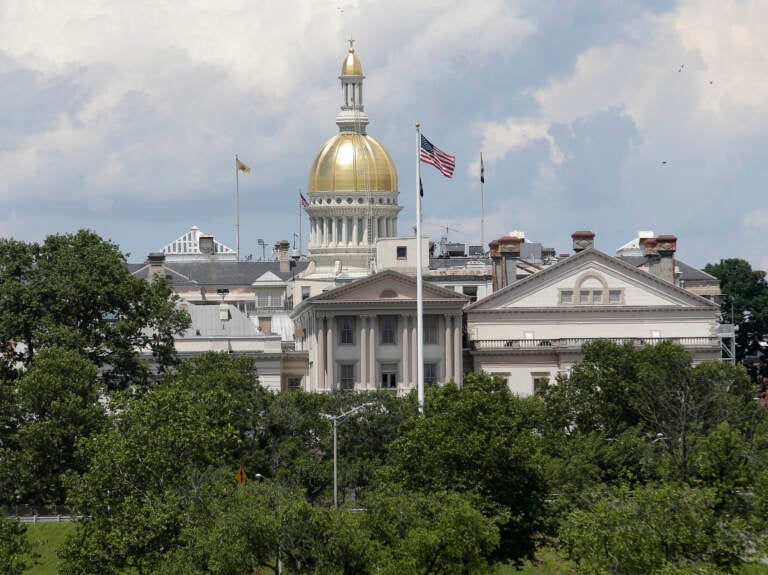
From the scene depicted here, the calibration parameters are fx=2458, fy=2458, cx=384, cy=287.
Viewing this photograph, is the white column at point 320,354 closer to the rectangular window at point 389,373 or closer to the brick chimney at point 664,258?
the rectangular window at point 389,373

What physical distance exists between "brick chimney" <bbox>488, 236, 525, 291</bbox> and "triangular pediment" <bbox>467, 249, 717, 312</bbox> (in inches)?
213

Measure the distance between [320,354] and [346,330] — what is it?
259 centimetres

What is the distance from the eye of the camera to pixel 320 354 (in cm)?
16775

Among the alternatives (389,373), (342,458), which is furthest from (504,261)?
(342,458)

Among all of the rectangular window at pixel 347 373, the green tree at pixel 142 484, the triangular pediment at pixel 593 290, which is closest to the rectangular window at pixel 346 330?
the rectangular window at pixel 347 373

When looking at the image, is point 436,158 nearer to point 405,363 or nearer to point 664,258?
point 405,363

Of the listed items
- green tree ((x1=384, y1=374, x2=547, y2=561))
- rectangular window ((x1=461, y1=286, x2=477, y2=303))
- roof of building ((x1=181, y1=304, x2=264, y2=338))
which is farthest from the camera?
rectangular window ((x1=461, y1=286, x2=477, y2=303))

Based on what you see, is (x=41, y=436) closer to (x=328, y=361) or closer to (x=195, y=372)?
(x=195, y=372)

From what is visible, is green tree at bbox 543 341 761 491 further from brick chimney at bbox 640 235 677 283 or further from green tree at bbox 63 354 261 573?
brick chimney at bbox 640 235 677 283

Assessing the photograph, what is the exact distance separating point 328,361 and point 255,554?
234 feet

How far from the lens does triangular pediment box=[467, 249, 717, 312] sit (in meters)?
170

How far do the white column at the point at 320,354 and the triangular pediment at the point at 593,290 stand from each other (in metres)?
10.3

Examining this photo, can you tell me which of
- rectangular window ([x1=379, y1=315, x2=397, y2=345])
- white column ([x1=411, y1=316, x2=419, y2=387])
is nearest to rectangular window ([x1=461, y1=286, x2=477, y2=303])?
white column ([x1=411, y1=316, x2=419, y2=387])

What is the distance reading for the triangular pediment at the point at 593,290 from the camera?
170m
